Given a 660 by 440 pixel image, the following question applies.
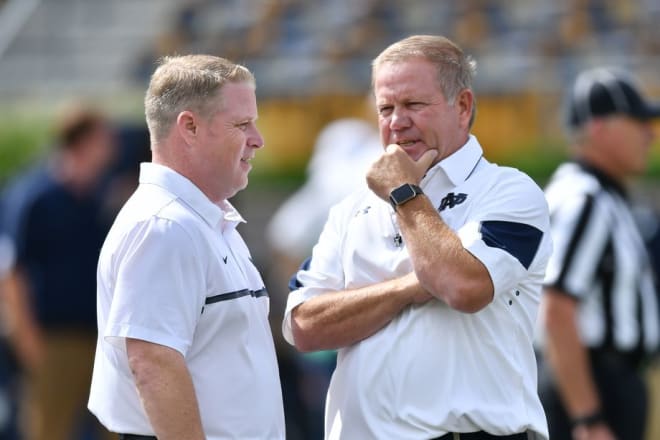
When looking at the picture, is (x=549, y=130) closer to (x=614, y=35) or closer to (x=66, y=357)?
(x=614, y=35)

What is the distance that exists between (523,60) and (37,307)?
8.18 meters

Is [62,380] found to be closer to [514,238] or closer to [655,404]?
[655,404]

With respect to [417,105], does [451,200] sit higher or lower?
lower

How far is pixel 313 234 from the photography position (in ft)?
27.3

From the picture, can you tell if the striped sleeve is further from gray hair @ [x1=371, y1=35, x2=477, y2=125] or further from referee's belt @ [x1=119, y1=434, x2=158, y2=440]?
referee's belt @ [x1=119, y1=434, x2=158, y2=440]

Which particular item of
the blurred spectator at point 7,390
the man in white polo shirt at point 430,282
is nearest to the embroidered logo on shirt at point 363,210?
the man in white polo shirt at point 430,282

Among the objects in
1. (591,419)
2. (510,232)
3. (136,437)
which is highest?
(510,232)

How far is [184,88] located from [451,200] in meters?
0.79

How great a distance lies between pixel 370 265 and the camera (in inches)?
146

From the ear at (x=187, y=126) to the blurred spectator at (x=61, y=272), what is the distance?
452 centimetres

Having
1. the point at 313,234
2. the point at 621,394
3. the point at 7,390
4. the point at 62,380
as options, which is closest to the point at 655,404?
the point at 313,234

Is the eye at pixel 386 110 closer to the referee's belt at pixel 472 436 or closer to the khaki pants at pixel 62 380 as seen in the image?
the referee's belt at pixel 472 436

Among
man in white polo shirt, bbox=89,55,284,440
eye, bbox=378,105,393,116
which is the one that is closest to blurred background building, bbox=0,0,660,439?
eye, bbox=378,105,393,116

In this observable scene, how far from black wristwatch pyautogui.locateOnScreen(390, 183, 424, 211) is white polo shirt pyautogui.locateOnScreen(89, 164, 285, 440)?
1.44 ft
